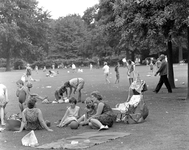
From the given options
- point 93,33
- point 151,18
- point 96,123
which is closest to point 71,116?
point 96,123

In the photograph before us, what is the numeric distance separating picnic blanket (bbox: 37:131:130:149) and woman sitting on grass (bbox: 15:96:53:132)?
57.5 inches

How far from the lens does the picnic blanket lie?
810 cm

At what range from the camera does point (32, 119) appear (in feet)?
33.8

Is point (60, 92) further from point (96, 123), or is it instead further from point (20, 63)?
point (20, 63)

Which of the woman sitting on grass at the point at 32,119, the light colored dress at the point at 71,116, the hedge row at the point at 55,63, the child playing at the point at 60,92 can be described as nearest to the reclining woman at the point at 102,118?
the light colored dress at the point at 71,116

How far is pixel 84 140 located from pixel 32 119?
2.32 meters

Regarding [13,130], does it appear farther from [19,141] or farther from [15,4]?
[15,4]

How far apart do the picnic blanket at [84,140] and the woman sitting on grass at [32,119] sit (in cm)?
146

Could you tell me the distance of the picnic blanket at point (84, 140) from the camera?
8.10 m

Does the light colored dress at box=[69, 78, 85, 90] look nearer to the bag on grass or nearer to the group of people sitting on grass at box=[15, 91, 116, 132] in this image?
the group of people sitting on grass at box=[15, 91, 116, 132]

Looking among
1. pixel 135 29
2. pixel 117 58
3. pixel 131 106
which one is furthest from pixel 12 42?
pixel 131 106

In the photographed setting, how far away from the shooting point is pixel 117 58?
260 ft

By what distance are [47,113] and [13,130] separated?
328 cm

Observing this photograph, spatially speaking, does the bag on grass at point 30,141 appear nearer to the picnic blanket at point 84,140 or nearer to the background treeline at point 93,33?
the picnic blanket at point 84,140
